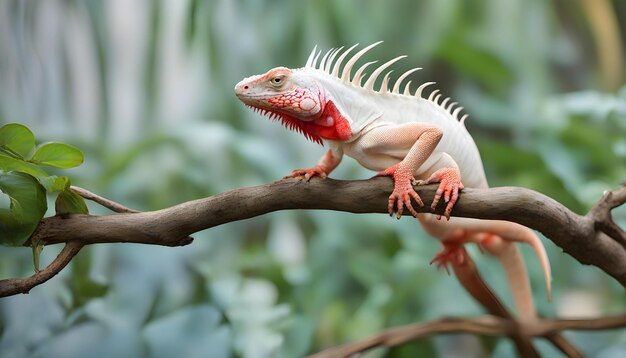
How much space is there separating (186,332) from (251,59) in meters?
1.48

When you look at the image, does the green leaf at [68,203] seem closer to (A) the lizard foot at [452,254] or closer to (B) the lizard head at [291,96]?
(B) the lizard head at [291,96]

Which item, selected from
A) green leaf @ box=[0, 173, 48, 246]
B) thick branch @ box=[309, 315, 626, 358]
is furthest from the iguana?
thick branch @ box=[309, 315, 626, 358]

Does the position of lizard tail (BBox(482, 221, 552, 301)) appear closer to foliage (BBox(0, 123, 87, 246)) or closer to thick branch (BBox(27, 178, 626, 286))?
thick branch (BBox(27, 178, 626, 286))

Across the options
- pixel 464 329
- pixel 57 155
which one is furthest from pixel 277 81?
pixel 464 329

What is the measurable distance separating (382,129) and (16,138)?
1.05 metres

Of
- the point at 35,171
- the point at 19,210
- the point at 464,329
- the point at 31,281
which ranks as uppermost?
the point at 35,171

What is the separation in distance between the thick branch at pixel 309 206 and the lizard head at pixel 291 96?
0.62 ft

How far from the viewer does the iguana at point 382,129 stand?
66.5 inches

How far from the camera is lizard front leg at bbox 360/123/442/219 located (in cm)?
164

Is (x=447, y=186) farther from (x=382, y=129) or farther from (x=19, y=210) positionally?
(x=19, y=210)

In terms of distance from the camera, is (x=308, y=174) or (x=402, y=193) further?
(x=308, y=174)

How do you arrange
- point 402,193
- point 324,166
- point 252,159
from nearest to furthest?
1. point 402,193
2. point 324,166
3. point 252,159

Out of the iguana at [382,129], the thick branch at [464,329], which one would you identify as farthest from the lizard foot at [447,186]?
the thick branch at [464,329]

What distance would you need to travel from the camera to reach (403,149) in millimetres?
1810
